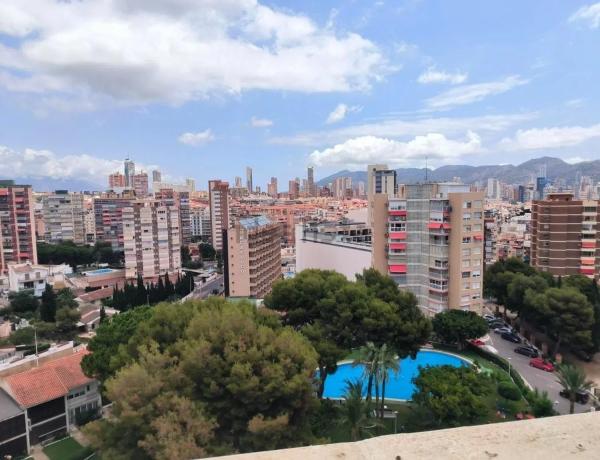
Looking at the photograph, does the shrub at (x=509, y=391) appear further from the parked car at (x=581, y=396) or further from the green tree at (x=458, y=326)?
the green tree at (x=458, y=326)

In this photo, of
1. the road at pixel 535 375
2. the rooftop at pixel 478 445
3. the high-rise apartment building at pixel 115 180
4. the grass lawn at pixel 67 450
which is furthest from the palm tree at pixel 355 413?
the high-rise apartment building at pixel 115 180

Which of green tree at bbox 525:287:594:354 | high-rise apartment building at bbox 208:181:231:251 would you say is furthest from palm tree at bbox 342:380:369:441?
high-rise apartment building at bbox 208:181:231:251

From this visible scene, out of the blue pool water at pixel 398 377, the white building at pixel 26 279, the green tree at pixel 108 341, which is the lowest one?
the blue pool water at pixel 398 377

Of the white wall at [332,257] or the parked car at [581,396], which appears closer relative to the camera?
the parked car at [581,396]

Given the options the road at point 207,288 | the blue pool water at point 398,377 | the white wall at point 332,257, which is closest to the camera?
the blue pool water at point 398,377

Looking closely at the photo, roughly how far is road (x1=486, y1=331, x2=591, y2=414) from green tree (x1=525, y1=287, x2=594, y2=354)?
6.52 ft

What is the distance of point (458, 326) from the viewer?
2058 cm

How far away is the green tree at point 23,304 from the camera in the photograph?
32375 mm

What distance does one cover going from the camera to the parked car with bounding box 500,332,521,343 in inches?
914

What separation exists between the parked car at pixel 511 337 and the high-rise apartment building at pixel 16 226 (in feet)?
146

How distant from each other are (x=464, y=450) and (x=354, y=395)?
30.2ft

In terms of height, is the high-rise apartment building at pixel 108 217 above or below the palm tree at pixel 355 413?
above

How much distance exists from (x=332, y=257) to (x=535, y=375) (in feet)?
53.9

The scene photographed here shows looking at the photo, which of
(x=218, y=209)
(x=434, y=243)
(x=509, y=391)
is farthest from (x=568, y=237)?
(x=218, y=209)
